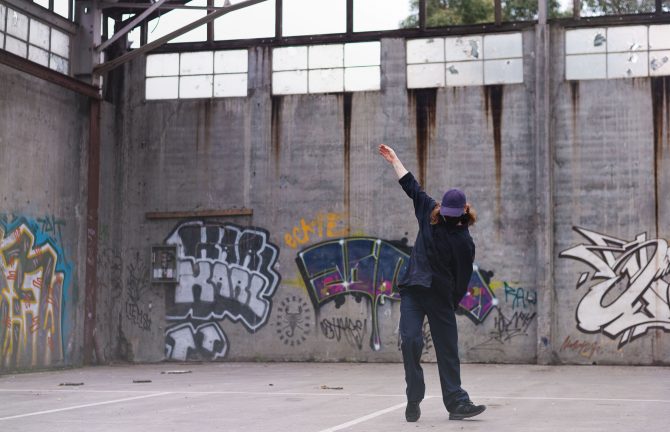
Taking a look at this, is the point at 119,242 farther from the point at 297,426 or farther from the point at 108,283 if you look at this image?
the point at 297,426

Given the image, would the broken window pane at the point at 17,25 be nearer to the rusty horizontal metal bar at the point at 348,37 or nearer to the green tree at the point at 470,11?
the rusty horizontal metal bar at the point at 348,37

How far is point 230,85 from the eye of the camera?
20.0 metres

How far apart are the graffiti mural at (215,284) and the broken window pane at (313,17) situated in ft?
12.5

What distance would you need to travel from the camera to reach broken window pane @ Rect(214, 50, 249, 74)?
65.3 feet

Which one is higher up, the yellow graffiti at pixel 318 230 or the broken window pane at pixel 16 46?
the broken window pane at pixel 16 46

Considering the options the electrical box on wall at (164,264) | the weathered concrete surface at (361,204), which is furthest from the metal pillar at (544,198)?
the electrical box on wall at (164,264)

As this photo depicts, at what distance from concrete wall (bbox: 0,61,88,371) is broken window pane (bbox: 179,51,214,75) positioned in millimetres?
2185

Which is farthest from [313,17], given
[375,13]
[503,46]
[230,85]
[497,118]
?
[497,118]

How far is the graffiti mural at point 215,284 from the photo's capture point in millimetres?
19516

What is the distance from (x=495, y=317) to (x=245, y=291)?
4579mm

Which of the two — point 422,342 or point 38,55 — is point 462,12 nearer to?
point 38,55

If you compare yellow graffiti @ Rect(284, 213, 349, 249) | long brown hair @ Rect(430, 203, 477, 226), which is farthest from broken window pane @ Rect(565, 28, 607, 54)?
long brown hair @ Rect(430, 203, 477, 226)

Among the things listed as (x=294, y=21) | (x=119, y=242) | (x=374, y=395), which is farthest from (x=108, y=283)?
(x=374, y=395)

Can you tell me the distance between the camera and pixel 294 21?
19938 millimetres
